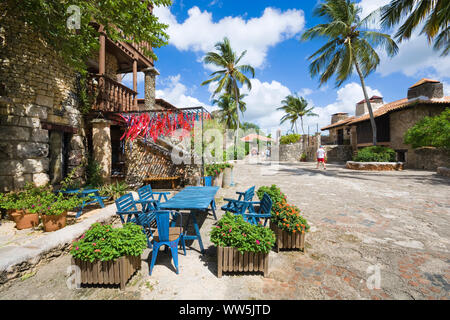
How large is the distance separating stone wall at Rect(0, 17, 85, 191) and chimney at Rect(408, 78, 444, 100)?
24233 mm

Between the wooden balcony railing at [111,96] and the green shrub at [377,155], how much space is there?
15.8m

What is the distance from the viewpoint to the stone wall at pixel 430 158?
12812 millimetres

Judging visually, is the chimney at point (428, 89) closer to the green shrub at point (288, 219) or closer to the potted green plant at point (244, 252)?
the green shrub at point (288, 219)

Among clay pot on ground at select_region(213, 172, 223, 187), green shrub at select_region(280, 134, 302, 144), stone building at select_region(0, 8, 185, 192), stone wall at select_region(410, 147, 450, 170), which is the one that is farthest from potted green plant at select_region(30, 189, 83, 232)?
green shrub at select_region(280, 134, 302, 144)

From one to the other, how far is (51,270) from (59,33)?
5.36 metres

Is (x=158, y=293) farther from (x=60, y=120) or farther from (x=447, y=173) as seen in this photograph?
(x=447, y=173)

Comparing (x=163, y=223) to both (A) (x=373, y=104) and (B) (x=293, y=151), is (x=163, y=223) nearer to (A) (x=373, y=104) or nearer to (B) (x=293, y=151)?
(B) (x=293, y=151)

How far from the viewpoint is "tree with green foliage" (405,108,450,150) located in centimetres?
1102

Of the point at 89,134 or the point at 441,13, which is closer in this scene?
the point at 89,134

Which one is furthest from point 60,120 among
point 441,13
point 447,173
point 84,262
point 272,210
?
point 447,173

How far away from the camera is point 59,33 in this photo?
480cm

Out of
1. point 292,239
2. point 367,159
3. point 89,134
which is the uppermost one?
point 89,134

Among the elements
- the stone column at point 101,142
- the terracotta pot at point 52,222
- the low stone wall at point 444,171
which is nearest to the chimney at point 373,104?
the low stone wall at point 444,171

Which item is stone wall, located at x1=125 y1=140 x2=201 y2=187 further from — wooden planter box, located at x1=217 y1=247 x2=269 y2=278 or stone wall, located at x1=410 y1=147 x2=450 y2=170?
stone wall, located at x1=410 y1=147 x2=450 y2=170
